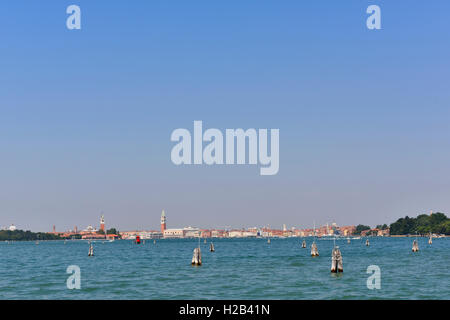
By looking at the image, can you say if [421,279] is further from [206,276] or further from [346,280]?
[206,276]

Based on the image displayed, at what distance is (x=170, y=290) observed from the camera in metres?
42.7
